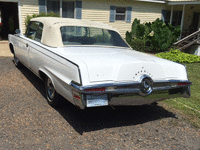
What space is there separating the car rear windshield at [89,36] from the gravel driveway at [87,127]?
4.38 ft

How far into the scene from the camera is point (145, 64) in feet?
10.8

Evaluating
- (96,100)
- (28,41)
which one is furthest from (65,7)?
(96,100)

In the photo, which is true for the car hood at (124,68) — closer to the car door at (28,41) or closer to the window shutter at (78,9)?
the car door at (28,41)

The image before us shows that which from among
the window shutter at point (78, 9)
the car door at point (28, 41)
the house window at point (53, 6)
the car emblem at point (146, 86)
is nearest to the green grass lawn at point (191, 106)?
the car emblem at point (146, 86)

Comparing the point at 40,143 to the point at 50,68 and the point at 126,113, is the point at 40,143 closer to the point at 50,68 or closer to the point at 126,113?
the point at 50,68

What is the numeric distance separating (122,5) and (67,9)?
13.0 ft

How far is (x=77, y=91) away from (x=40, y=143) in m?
0.90

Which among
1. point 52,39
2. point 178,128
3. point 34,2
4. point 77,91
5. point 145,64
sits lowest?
point 178,128

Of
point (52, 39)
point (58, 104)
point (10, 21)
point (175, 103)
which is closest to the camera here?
point (58, 104)

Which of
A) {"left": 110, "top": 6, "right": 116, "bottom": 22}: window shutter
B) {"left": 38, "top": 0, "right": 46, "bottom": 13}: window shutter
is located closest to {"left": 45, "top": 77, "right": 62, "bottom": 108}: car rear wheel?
{"left": 38, "top": 0, "right": 46, "bottom": 13}: window shutter

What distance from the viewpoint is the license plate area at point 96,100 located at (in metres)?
2.93

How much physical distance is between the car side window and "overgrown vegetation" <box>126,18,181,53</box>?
8.25m

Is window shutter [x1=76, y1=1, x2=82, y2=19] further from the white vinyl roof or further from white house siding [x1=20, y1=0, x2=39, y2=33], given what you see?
the white vinyl roof

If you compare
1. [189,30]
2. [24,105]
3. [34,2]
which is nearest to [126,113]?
[24,105]
